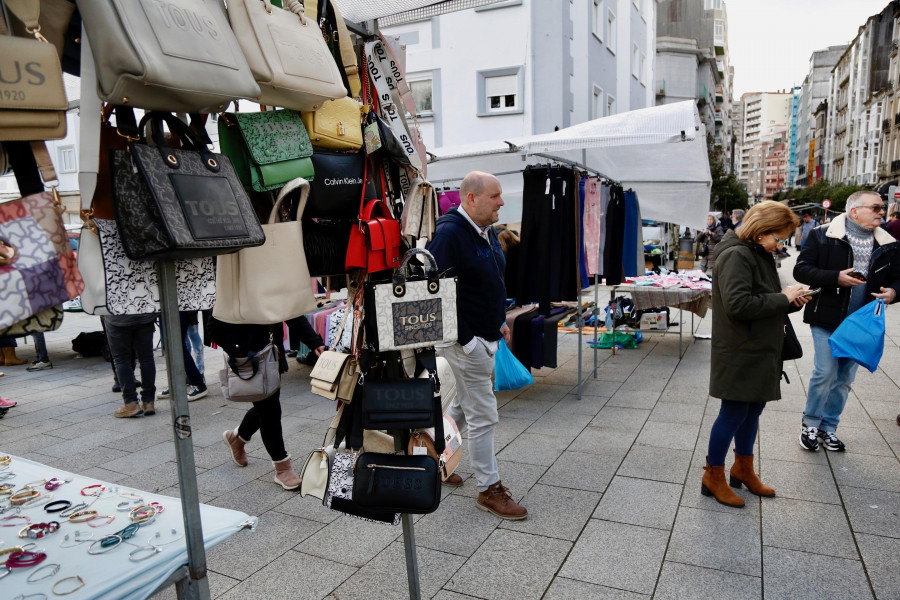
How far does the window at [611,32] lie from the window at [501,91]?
218 inches

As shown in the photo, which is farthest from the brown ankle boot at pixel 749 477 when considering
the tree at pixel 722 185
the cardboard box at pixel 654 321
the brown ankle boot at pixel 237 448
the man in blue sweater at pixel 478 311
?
the tree at pixel 722 185

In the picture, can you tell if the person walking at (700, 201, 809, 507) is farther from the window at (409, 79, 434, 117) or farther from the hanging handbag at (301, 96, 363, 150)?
the window at (409, 79, 434, 117)

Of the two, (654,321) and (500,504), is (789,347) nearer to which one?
(500,504)

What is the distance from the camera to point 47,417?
19.6 ft

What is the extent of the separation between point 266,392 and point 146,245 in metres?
2.56

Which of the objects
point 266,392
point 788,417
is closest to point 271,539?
point 266,392

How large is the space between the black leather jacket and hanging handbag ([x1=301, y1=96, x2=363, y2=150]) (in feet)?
12.2

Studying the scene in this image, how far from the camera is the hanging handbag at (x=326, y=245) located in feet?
6.73

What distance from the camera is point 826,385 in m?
4.31

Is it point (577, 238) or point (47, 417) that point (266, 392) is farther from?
point (47, 417)

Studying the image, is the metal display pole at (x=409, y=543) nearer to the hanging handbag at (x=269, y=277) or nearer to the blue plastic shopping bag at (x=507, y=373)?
the hanging handbag at (x=269, y=277)

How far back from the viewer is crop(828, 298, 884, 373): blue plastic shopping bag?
3.93m

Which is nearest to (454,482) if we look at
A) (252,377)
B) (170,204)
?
(252,377)

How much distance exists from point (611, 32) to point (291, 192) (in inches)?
854
